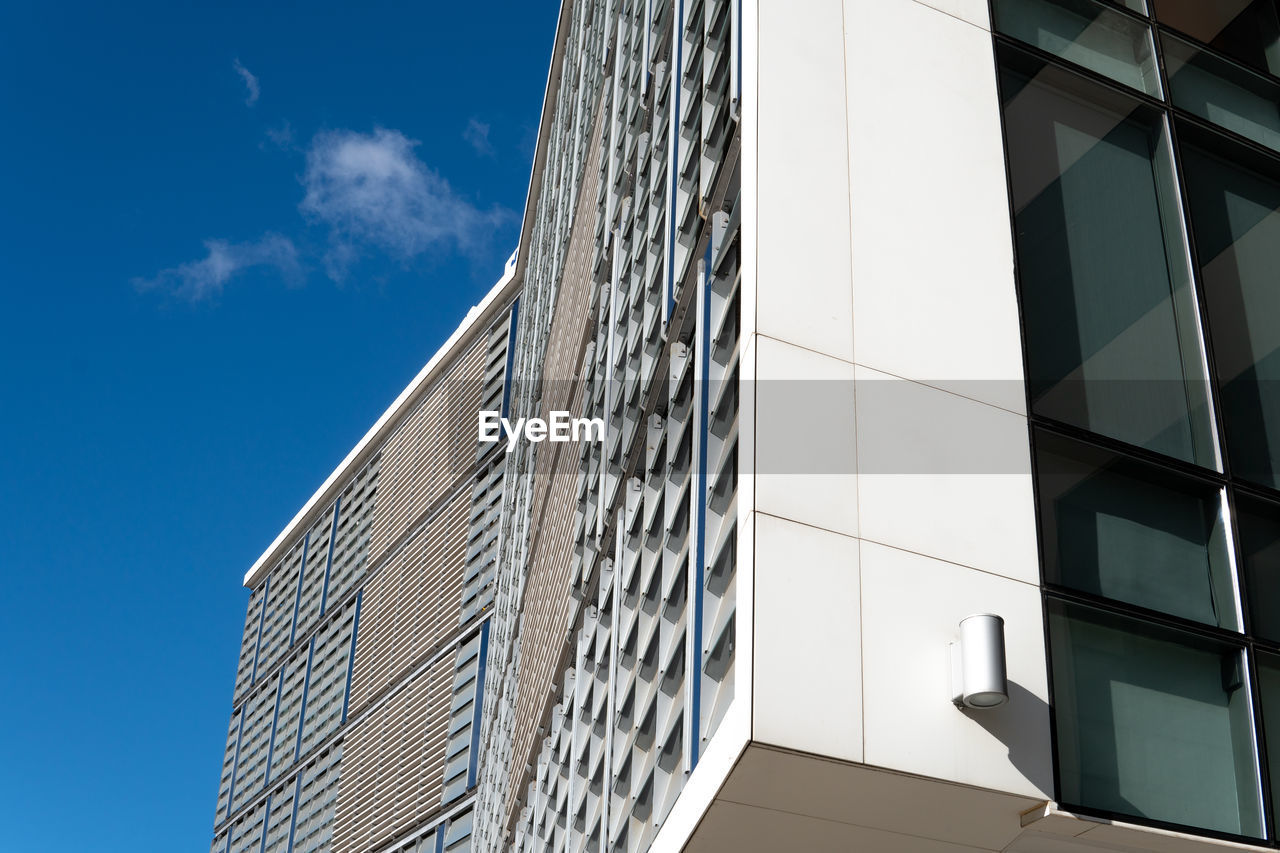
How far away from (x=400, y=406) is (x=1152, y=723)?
32403 mm

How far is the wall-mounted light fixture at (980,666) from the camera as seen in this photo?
258 inches

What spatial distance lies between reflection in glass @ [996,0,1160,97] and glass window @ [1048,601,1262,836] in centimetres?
428

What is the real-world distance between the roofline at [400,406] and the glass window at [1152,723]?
27102 mm

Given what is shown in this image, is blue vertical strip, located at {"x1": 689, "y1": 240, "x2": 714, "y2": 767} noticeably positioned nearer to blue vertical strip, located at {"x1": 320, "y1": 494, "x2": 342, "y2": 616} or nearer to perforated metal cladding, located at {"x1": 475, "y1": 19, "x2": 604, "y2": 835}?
perforated metal cladding, located at {"x1": 475, "y1": 19, "x2": 604, "y2": 835}

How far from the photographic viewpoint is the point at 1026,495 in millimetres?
7633

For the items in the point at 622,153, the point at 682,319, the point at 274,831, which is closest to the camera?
the point at 682,319

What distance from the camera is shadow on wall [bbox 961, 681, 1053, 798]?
674 cm

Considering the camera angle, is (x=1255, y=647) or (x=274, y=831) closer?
(x=1255, y=647)

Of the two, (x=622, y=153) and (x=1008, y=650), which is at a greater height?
(x=622, y=153)

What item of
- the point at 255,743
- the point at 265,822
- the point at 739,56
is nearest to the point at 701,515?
the point at 739,56

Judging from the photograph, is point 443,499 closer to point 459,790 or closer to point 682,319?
point 459,790

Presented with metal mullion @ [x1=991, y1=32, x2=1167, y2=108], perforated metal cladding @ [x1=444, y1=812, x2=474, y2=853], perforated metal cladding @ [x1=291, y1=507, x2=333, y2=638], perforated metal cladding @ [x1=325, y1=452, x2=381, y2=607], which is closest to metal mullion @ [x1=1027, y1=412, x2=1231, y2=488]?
metal mullion @ [x1=991, y1=32, x2=1167, y2=108]

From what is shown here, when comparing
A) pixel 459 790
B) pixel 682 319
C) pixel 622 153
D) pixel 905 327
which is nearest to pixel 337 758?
pixel 459 790

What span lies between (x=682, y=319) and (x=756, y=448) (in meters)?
4.34
